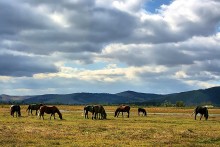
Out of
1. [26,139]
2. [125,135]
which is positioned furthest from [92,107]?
[26,139]

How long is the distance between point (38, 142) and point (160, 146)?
8.96 metres

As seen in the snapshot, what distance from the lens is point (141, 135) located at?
3122cm

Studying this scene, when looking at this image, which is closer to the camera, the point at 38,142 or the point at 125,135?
the point at 38,142

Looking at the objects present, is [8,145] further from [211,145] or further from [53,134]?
[211,145]

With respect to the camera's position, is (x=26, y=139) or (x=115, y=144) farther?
(x=26, y=139)

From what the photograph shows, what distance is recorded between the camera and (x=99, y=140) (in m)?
27.5

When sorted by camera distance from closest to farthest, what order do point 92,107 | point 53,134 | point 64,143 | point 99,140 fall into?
1. point 64,143
2. point 99,140
3. point 53,134
4. point 92,107

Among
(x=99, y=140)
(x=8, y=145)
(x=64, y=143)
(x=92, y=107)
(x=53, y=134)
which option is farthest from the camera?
(x=92, y=107)

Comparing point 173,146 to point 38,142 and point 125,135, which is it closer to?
point 125,135

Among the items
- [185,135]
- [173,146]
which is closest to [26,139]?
[173,146]

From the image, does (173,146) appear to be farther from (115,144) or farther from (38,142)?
(38,142)

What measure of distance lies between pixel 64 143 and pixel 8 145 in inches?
158

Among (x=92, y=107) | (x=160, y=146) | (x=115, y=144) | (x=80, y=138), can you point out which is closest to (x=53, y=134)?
(x=80, y=138)

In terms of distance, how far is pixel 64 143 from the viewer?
84.6 ft
